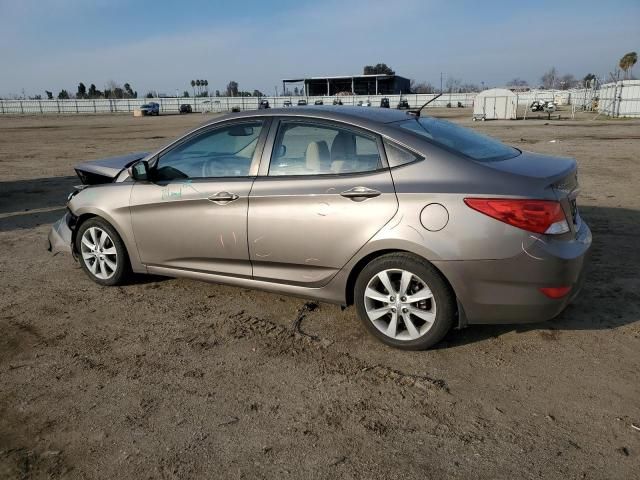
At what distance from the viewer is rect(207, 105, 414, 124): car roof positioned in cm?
392

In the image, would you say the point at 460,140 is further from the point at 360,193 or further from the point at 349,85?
the point at 349,85

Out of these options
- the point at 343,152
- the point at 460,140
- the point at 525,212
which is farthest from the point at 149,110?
the point at 525,212

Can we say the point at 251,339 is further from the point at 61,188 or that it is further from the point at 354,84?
the point at 354,84

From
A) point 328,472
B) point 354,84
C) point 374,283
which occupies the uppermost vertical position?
point 354,84

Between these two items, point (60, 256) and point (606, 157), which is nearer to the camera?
point (60, 256)

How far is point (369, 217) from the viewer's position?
3600 mm

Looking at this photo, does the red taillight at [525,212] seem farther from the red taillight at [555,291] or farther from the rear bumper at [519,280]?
the red taillight at [555,291]

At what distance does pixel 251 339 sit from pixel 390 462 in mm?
1655

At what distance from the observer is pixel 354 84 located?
104062 millimetres

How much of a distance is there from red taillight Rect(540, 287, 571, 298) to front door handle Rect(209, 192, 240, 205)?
2.33 m

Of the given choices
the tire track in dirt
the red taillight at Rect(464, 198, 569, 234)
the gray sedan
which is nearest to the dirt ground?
the tire track in dirt

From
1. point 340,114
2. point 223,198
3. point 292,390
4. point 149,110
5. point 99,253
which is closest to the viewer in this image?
point 292,390

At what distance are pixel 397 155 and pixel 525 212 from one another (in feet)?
3.06

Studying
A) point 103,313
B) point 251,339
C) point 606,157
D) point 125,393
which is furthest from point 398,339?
point 606,157
